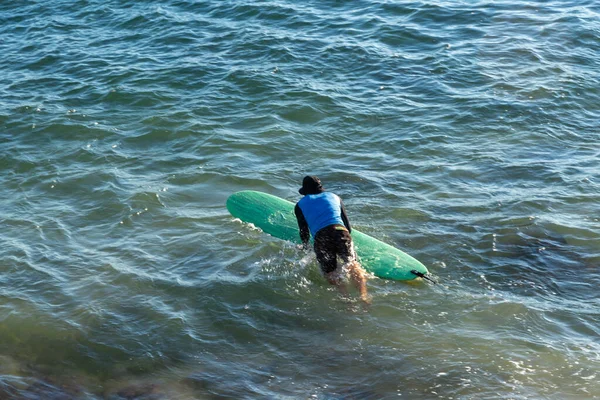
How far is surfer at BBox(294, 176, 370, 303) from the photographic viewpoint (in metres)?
9.56

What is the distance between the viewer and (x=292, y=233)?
10.8 meters

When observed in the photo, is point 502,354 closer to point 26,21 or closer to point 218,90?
point 218,90

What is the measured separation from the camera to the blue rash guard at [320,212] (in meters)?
9.59

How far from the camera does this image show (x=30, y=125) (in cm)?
1506

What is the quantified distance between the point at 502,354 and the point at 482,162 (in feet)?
17.8

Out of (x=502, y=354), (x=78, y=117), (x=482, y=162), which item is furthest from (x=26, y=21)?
(x=502, y=354)

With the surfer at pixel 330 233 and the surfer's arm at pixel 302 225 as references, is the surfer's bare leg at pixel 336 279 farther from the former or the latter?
the surfer's arm at pixel 302 225

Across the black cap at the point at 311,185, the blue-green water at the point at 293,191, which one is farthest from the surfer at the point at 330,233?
the blue-green water at the point at 293,191

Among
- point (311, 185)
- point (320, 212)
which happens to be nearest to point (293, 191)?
point (311, 185)

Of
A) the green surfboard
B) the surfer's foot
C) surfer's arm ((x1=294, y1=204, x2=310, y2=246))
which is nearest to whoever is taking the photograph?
the surfer's foot

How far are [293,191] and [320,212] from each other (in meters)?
2.82

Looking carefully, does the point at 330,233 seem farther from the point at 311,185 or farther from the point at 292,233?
the point at 292,233

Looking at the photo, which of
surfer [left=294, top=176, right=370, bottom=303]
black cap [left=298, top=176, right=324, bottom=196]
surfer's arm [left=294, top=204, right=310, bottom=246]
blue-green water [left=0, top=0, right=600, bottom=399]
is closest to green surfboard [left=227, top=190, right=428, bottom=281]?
blue-green water [left=0, top=0, right=600, bottom=399]

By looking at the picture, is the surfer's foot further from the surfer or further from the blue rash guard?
the blue rash guard
